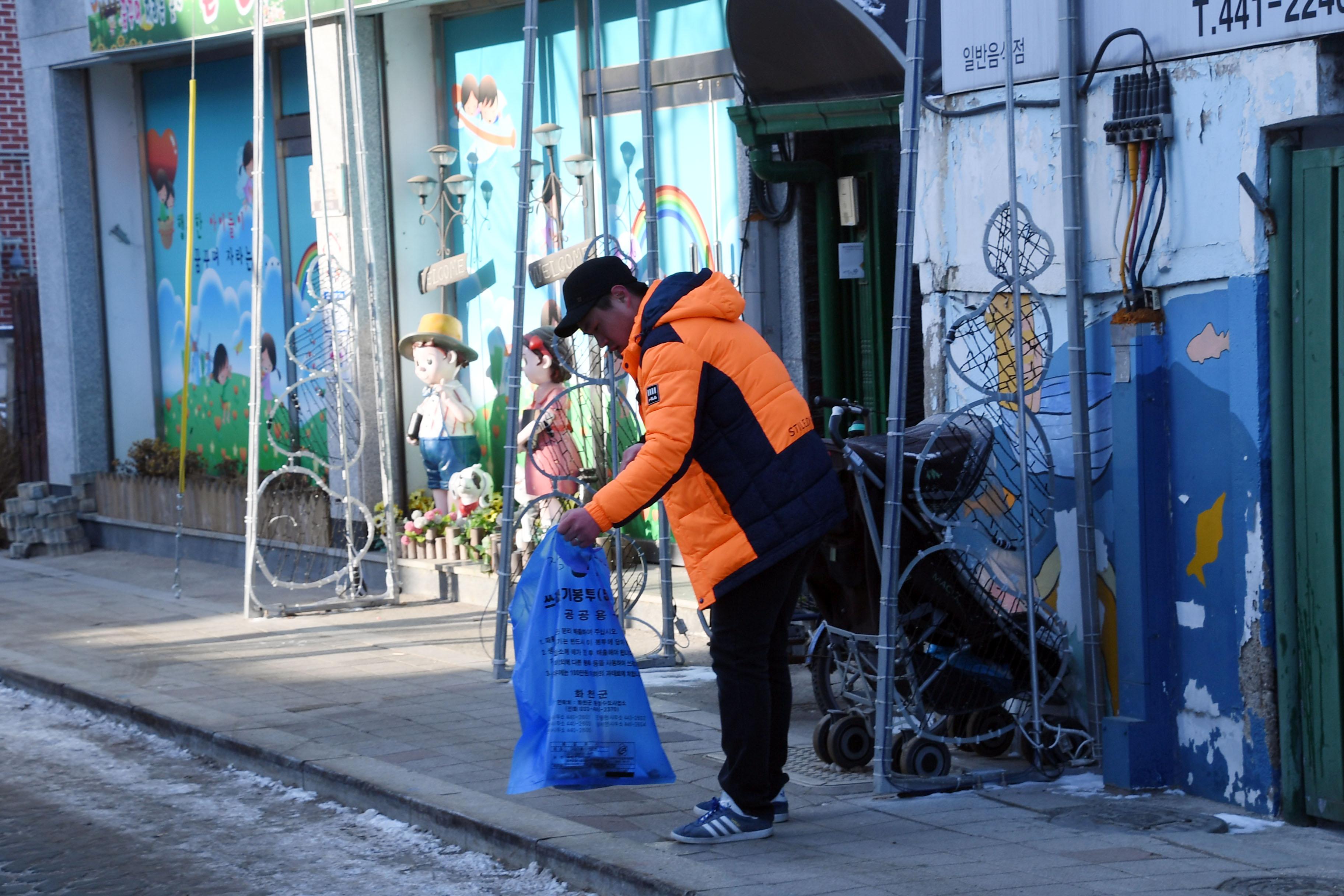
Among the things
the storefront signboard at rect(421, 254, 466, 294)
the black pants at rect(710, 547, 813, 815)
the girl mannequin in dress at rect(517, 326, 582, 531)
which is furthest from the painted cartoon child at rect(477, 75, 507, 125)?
the black pants at rect(710, 547, 813, 815)

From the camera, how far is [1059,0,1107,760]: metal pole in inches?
237

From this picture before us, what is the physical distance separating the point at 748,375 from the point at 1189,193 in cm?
166

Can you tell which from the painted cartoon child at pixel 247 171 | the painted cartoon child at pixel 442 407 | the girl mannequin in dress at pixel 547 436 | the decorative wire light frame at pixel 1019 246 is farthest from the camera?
the painted cartoon child at pixel 247 171

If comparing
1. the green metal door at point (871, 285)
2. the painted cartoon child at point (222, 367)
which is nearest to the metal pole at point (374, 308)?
the green metal door at point (871, 285)

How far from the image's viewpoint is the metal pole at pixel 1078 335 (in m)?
6.02

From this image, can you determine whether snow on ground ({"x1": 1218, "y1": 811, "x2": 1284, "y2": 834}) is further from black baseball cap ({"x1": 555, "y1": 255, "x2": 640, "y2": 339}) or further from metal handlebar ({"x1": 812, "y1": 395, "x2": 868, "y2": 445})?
black baseball cap ({"x1": 555, "y1": 255, "x2": 640, "y2": 339})

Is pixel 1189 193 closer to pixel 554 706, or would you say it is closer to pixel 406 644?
pixel 554 706

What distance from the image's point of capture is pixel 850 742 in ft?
21.1

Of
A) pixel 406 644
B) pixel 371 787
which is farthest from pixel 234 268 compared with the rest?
pixel 371 787

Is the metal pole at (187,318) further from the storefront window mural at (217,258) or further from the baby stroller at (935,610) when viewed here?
the baby stroller at (935,610)

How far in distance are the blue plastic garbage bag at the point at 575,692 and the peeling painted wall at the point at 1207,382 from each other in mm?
1761

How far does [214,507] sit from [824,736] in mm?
8886

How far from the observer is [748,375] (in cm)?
533

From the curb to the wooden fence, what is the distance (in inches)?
184
